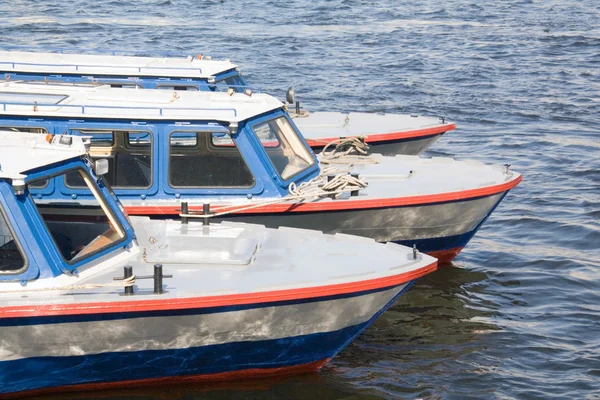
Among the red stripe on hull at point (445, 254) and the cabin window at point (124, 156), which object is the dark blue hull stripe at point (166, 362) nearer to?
the cabin window at point (124, 156)

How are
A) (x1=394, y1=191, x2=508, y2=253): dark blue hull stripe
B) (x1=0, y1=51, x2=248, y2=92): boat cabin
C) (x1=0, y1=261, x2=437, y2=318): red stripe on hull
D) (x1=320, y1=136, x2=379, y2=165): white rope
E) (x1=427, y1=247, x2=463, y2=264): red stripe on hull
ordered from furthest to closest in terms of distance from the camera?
(x1=0, y1=51, x2=248, y2=92): boat cabin
(x1=320, y1=136, x2=379, y2=165): white rope
(x1=427, y1=247, x2=463, y2=264): red stripe on hull
(x1=394, y1=191, x2=508, y2=253): dark blue hull stripe
(x1=0, y1=261, x2=437, y2=318): red stripe on hull

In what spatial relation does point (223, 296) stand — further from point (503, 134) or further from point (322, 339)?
point (503, 134)

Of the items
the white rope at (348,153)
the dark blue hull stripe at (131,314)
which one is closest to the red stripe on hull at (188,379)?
the dark blue hull stripe at (131,314)

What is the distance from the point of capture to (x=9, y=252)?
8.77 m

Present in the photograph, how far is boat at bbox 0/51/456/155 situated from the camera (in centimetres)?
1566

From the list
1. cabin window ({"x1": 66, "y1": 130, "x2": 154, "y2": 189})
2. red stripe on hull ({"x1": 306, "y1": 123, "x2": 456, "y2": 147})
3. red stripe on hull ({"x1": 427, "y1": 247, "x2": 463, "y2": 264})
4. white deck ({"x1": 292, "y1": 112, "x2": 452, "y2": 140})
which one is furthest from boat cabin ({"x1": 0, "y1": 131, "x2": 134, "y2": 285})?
white deck ({"x1": 292, "y1": 112, "x2": 452, "y2": 140})

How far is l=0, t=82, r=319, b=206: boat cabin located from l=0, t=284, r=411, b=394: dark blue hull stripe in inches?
109

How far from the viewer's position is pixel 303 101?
894 inches

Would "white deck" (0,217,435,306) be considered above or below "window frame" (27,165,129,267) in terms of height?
below

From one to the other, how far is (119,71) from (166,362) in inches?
298

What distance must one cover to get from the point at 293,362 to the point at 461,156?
32.7 ft

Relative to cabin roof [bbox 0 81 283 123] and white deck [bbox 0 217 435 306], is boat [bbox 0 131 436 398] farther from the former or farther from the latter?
cabin roof [bbox 0 81 283 123]

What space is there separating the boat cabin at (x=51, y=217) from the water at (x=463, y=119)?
1.32m

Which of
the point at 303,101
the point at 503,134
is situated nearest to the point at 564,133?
the point at 503,134
